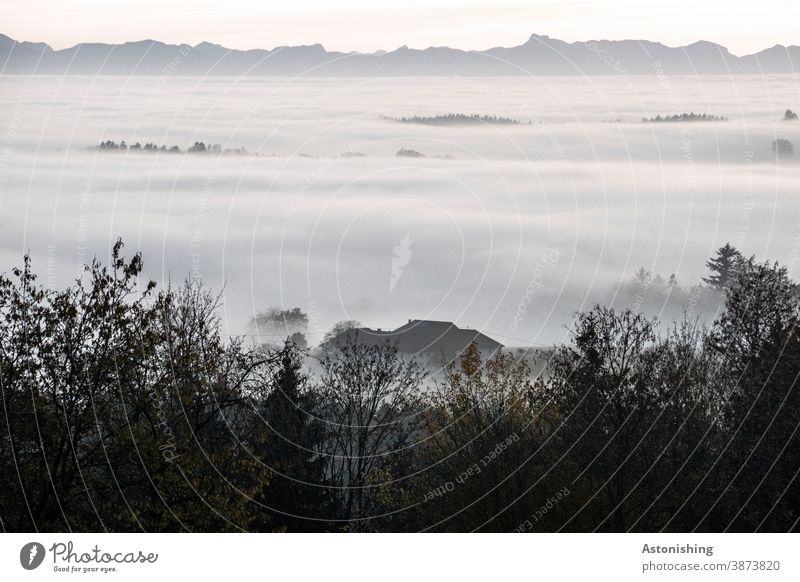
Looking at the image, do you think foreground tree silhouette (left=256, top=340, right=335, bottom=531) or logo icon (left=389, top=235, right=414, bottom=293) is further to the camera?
logo icon (left=389, top=235, right=414, bottom=293)

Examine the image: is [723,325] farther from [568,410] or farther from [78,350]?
[78,350]

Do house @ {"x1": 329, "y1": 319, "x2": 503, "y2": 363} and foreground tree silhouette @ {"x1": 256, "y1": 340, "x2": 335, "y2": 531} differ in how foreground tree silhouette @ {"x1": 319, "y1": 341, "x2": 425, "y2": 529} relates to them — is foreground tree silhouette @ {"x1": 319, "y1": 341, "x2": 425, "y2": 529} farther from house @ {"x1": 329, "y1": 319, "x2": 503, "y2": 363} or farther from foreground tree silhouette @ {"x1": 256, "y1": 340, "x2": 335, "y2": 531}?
house @ {"x1": 329, "y1": 319, "x2": 503, "y2": 363}

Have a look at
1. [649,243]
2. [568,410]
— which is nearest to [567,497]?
[568,410]

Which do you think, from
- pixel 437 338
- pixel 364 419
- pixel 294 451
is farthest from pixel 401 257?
pixel 294 451

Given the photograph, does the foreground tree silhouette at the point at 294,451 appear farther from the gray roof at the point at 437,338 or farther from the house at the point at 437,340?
the gray roof at the point at 437,338

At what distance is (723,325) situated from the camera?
46000mm
